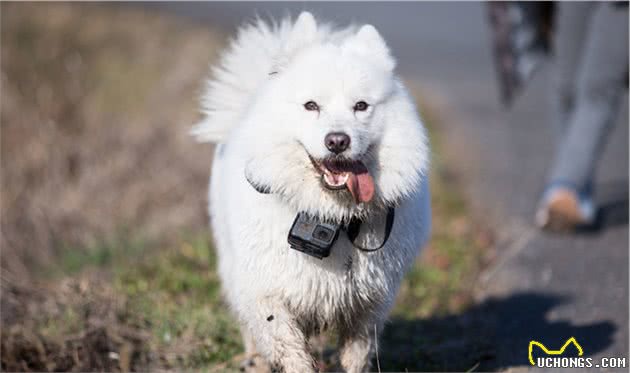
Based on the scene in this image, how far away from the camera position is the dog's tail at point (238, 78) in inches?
180

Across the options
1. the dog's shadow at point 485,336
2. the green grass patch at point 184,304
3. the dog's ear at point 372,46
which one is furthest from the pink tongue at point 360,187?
the green grass patch at point 184,304

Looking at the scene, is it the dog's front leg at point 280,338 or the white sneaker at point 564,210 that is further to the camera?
the white sneaker at point 564,210

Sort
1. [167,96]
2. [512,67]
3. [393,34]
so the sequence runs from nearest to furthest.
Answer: [512,67]
[167,96]
[393,34]

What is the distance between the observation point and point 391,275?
13.4 feet

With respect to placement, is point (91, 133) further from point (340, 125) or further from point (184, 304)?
point (340, 125)

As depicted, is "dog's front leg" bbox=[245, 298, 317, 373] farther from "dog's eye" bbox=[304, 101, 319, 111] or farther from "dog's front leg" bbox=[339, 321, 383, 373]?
"dog's eye" bbox=[304, 101, 319, 111]

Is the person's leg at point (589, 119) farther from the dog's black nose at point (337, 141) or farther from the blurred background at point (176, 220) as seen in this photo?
the dog's black nose at point (337, 141)

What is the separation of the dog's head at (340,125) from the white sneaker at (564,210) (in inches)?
115

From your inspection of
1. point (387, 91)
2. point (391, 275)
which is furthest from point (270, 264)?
point (387, 91)

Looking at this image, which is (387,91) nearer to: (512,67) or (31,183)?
(512,67)

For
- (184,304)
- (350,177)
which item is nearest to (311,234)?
(350,177)

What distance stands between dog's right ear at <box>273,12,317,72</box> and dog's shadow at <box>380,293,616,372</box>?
1.56m

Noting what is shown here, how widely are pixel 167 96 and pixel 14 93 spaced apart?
1641 mm

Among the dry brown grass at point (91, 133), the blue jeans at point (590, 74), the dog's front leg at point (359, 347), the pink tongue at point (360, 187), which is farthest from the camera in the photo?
the dry brown grass at point (91, 133)
